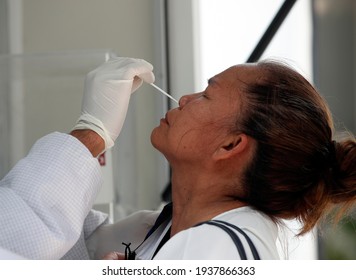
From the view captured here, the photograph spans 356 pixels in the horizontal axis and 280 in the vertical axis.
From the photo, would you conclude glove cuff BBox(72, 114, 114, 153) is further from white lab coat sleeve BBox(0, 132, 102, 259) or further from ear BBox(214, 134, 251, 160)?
ear BBox(214, 134, 251, 160)

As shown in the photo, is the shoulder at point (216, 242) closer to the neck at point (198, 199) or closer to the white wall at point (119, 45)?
the neck at point (198, 199)

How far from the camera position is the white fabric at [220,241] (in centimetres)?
89

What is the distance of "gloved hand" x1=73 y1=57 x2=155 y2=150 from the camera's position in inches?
48.1

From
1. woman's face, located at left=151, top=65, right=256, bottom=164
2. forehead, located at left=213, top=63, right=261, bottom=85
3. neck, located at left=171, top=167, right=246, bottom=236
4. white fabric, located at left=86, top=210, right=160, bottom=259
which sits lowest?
white fabric, located at left=86, top=210, right=160, bottom=259

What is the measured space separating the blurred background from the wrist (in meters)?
0.72

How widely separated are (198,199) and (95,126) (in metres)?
0.25

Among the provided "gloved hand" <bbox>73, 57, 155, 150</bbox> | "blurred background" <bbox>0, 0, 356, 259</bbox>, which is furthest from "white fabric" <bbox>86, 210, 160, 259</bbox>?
"blurred background" <bbox>0, 0, 356, 259</bbox>

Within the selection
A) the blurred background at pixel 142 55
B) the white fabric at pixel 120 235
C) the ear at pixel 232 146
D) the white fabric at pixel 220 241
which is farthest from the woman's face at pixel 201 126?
the blurred background at pixel 142 55

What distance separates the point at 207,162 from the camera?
1.09 meters

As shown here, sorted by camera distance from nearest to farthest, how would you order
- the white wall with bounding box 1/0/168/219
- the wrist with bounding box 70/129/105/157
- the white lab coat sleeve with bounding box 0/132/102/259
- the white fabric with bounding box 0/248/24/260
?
the white fabric with bounding box 0/248/24/260, the white lab coat sleeve with bounding box 0/132/102/259, the wrist with bounding box 70/129/105/157, the white wall with bounding box 1/0/168/219

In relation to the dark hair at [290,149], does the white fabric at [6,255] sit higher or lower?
lower

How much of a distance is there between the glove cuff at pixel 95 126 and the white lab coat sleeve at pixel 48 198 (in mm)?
81
